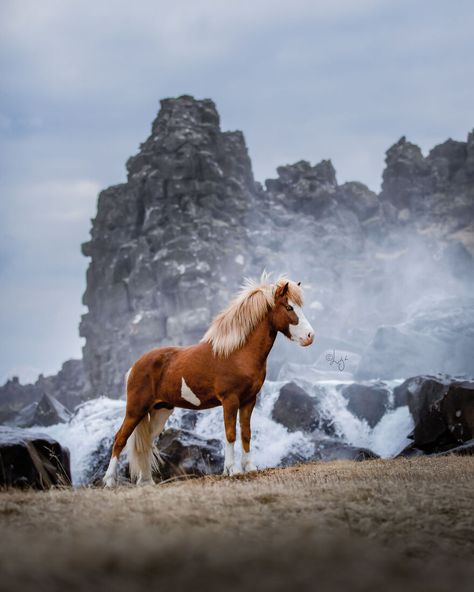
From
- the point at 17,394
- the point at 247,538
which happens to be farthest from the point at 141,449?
the point at 17,394

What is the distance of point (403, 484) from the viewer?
6285 millimetres

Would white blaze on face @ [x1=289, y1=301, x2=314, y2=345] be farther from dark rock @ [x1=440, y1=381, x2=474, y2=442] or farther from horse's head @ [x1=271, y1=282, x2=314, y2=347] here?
dark rock @ [x1=440, y1=381, x2=474, y2=442]

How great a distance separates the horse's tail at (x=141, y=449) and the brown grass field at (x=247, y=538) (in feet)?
10.5

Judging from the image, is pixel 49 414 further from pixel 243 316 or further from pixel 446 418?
pixel 243 316

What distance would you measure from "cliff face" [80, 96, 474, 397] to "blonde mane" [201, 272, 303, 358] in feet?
297

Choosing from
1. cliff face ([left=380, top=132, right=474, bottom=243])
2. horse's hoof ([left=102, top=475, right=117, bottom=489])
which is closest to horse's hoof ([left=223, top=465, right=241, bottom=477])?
horse's hoof ([left=102, top=475, right=117, bottom=489])

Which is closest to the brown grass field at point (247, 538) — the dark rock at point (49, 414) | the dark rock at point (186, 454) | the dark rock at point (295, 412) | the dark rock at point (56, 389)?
the dark rock at point (186, 454)

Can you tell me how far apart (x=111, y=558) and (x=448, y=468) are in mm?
6513

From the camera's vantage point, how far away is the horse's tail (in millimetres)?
9391

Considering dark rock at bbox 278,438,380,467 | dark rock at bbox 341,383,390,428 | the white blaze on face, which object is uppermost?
the white blaze on face

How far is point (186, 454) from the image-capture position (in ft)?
50.5

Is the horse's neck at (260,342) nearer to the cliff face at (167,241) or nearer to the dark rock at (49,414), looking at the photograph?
the dark rock at (49,414)

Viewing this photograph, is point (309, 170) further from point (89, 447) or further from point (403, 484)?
point (403, 484)

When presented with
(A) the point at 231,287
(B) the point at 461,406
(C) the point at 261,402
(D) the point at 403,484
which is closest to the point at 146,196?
(A) the point at 231,287
